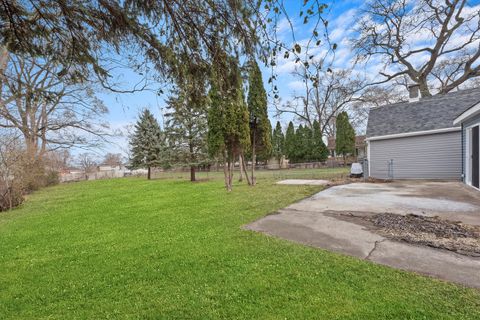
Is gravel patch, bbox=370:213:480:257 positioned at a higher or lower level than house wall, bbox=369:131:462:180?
lower

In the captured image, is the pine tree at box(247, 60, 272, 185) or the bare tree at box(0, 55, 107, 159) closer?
the bare tree at box(0, 55, 107, 159)

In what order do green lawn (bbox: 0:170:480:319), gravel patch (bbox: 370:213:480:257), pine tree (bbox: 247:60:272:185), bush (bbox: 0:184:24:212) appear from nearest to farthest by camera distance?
green lawn (bbox: 0:170:480:319) → gravel patch (bbox: 370:213:480:257) → bush (bbox: 0:184:24:212) → pine tree (bbox: 247:60:272:185)

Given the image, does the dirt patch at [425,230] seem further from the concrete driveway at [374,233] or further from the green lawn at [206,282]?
the green lawn at [206,282]

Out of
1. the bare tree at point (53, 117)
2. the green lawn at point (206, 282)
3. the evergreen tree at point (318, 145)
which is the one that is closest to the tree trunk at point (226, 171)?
the bare tree at point (53, 117)

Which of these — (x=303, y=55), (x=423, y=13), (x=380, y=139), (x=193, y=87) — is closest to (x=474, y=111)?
(x=380, y=139)

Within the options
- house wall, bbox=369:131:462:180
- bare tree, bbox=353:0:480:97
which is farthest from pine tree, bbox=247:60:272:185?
bare tree, bbox=353:0:480:97

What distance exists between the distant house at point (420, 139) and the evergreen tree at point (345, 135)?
1465cm

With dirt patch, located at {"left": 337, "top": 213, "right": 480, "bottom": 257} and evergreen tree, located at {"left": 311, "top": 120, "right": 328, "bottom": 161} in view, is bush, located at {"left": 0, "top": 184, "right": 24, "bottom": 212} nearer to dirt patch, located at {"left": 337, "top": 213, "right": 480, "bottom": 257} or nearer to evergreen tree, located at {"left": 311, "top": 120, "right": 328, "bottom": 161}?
dirt patch, located at {"left": 337, "top": 213, "right": 480, "bottom": 257}

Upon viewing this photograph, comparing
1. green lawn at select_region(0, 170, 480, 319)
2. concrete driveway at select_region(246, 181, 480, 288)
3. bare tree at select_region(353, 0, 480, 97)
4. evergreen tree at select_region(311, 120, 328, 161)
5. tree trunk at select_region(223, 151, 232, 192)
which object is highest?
bare tree at select_region(353, 0, 480, 97)

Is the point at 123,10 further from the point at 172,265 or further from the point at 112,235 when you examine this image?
the point at 112,235

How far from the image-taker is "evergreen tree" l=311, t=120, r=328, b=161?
2942 cm

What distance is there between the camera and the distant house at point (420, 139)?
10305 mm

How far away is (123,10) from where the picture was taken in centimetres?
262

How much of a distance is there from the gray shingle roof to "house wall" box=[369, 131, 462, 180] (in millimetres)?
481
